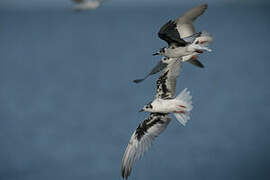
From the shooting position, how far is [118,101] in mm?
10156

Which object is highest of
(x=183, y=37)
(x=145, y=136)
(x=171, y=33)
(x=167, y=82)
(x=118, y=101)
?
(x=118, y=101)

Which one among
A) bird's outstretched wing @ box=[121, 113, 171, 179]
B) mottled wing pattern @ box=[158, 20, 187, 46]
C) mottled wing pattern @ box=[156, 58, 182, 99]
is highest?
mottled wing pattern @ box=[158, 20, 187, 46]

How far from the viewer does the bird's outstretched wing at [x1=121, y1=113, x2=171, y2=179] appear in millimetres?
4980

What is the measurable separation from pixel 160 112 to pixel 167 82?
27cm

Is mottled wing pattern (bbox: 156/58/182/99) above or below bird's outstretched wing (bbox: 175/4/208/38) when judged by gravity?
below

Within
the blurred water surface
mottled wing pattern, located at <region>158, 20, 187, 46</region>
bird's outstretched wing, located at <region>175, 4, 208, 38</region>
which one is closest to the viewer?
mottled wing pattern, located at <region>158, 20, 187, 46</region>

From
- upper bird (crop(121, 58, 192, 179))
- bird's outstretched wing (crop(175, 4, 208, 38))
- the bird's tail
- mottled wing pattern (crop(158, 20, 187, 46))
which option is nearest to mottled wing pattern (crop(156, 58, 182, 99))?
upper bird (crop(121, 58, 192, 179))

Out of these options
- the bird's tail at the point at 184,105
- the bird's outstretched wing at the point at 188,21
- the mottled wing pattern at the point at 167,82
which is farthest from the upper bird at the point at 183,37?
the bird's tail at the point at 184,105

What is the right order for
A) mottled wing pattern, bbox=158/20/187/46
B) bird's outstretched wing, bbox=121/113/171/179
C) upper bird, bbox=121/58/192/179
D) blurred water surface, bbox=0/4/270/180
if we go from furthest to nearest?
blurred water surface, bbox=0/4/270/180
bird's outstretched wing, bbox=121/113/171/179
upper bird, bbox=121/58/192/179
mottled wing pattern, bbox=158/20/187/46

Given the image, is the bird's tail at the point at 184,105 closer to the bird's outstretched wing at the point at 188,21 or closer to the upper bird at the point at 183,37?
the upper bird at the point at 183,37

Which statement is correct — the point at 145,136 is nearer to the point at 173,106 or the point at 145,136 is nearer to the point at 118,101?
the point at 173,106

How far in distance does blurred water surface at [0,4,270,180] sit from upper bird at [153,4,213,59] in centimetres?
183

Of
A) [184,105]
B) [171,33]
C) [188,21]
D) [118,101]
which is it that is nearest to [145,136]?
[184,105]

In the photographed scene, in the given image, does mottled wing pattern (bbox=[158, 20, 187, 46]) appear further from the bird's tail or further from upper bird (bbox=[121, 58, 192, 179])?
the bird's tail
